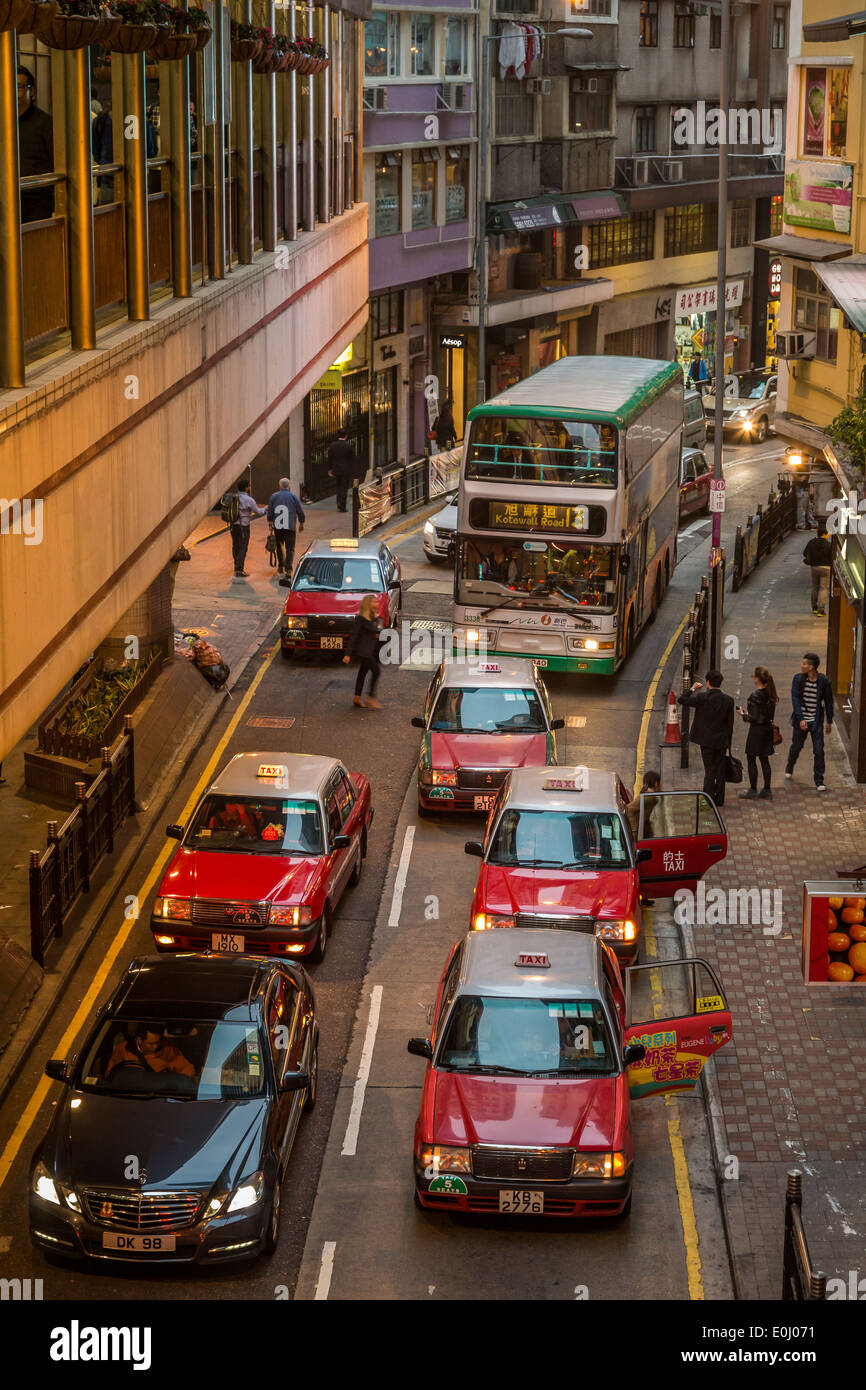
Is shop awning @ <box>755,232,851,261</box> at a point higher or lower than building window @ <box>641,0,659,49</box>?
lower

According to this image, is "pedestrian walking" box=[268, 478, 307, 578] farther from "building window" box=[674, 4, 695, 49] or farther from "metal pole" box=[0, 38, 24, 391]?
"building window" box=[674, 4, 695, 49]

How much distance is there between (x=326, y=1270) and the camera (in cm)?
1202

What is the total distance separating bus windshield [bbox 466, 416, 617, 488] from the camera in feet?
87.6

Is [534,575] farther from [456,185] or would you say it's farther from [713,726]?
[456,185]

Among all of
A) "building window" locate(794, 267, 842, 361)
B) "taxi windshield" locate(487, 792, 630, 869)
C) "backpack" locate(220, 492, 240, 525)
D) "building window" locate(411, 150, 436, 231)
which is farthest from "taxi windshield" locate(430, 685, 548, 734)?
"building window" locate(411, 150, 436, 231)

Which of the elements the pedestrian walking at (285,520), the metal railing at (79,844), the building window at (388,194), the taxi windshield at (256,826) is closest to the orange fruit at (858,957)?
the taxi windshield at (256,826)

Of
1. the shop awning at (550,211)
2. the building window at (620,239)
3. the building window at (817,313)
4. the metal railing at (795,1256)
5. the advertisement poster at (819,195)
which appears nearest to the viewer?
the metal railing at (795,1256)

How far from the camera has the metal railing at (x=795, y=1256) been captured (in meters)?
9.72

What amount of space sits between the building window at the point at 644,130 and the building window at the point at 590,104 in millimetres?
4121

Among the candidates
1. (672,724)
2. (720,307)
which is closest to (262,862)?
(672,724)

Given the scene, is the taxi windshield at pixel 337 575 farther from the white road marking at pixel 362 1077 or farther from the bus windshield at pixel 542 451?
the white road marking at pixel 362 1077

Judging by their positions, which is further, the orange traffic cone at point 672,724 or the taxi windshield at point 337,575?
the taxi windshield at point 337,575

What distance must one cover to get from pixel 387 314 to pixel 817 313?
56.5ft

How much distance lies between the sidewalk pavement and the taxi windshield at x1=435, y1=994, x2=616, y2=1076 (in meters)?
1.41
